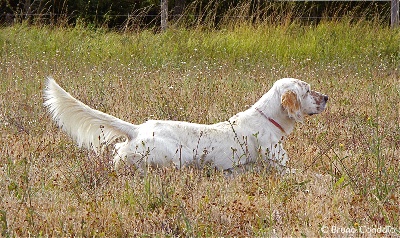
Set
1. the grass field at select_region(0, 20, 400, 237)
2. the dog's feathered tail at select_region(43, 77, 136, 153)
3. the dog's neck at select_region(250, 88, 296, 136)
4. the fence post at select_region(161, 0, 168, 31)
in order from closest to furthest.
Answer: the grass field at select_region(0, 20, 400, 237) < the dog's feathered tail at select_region(43, 77, 136, 153) < the dog's neck at select_region(250, 88, 296, 136) < the fence post at select_region(161, 0, 168, 31)

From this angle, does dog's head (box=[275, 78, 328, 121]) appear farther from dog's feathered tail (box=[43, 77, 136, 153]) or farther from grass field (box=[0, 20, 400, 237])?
dog's feathered tail (box=[43, 77, 136, 153])

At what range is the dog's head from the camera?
5820 millimetres

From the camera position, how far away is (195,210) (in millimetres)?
4332

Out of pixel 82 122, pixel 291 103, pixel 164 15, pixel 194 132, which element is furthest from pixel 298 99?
pixel 164 15

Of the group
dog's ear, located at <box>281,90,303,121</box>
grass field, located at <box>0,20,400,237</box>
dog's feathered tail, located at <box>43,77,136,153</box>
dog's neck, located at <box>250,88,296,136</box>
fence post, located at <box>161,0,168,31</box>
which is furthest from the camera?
fence post, located at <box>161,0,168,31</box>

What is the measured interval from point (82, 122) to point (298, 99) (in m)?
1.78

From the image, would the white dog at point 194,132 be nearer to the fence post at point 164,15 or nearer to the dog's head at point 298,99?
the dog's head at point 298,99

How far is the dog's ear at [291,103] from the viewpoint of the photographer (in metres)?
5.80

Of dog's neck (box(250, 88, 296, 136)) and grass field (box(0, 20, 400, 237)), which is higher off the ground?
dog's neck (box(250, 88, 296, 136))

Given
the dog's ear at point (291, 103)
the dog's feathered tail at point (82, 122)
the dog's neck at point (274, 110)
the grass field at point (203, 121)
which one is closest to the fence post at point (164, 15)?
the grass field at point (203, 121)

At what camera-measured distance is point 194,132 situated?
5605 millimetres

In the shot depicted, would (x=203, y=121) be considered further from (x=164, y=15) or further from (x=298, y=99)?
(x=164, y=15)

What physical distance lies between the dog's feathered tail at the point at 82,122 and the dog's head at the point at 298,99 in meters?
1.28

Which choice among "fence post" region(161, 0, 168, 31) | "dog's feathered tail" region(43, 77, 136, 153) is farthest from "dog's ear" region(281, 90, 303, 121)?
"fence post" region(161, 0, 168, 31)
